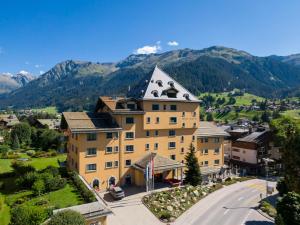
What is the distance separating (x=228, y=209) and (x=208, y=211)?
12.5 ft

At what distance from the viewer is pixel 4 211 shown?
34.8 meters

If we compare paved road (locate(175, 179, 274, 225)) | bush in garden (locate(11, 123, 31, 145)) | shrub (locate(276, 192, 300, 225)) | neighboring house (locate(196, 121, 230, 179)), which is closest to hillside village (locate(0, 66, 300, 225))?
neighboring house (locate(196, 121, 230, 179))

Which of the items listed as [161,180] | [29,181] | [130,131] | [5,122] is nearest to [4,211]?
[29,181]

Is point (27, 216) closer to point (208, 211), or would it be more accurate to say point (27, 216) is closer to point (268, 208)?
point (208, 211)

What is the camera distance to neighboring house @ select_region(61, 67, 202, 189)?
48.2m

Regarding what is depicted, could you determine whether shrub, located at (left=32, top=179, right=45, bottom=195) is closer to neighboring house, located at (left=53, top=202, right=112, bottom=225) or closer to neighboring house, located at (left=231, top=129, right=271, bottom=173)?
neighboring house, located at (left=53, top=202, right=112, bottom=225)

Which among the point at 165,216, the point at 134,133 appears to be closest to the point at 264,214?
the point at 165,216

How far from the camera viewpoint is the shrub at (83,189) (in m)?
36.4

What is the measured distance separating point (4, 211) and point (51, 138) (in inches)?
2025

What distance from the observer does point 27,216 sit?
27.0 metres

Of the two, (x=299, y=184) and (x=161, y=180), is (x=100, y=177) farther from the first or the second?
(x=299, y=184)

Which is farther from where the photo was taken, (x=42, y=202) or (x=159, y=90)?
(x=159, y=90)

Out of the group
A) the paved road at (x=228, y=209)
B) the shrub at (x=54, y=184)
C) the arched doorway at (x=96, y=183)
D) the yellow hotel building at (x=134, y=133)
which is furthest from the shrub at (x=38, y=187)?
the paved road at (x=228, y=209)

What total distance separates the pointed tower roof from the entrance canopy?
40.7 feet
